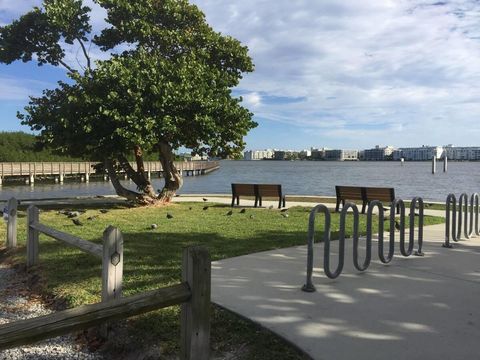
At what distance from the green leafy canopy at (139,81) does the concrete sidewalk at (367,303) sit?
7208 mm

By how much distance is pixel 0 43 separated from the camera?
50.3ft

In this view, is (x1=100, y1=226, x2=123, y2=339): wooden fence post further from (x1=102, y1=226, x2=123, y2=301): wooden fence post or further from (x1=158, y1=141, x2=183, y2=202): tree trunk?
(x1=158, y1=141, x2=183, y2=202): tree trunk

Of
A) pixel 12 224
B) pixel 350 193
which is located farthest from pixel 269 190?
pixel 12 224

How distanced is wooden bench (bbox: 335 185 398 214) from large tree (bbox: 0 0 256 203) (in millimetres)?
3694

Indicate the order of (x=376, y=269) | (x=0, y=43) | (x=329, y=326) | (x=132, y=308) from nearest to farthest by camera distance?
(x=132, y=308) → (x=329, y=326) → (x=376, y=269) → (x=0, y=43)

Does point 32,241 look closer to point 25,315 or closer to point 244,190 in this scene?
point 25,315

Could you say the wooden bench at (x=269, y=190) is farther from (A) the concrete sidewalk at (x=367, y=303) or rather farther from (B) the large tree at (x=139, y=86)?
(A) the concrete sidewalk at (x=367, y=303)

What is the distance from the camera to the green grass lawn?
4.08 meters

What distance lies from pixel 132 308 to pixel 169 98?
10.7 m

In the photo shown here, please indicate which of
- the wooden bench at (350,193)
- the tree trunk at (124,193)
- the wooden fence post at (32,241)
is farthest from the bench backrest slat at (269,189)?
the wooden fence post at (32,241)

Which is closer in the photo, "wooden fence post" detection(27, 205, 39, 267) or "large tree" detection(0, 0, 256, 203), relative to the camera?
"wooden fence post" detection(27, 205, 39, 267)

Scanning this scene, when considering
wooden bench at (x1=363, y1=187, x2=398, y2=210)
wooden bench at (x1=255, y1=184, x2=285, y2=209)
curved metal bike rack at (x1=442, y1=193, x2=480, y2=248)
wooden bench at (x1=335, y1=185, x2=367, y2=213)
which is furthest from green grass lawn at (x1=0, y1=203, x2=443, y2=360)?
curved metal bike rack at (x1=442, y1=193, x2=480, y2=248)

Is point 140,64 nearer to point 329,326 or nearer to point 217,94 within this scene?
point 217,94

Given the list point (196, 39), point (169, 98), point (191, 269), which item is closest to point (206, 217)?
point (169, 98)
